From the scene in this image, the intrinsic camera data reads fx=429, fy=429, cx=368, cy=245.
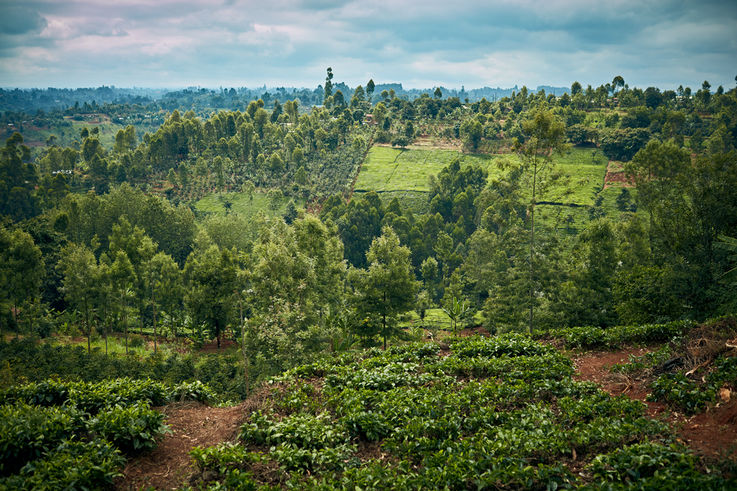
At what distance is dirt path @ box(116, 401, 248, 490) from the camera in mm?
9266

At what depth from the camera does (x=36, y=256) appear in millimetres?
44094

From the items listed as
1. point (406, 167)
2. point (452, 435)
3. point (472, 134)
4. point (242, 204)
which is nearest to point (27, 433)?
point (452, 435)

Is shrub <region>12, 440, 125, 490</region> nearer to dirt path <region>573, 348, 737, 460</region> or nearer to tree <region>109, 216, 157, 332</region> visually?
dirt path <region>573, 348, 737, 460</region>

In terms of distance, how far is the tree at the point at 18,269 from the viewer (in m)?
42.1

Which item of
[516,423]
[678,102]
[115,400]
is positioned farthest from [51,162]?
[678,102]

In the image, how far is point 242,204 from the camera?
95312mm

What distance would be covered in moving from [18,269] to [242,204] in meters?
54.1

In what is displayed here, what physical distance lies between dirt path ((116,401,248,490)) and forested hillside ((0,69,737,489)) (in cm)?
53

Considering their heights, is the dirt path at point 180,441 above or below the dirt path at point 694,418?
below

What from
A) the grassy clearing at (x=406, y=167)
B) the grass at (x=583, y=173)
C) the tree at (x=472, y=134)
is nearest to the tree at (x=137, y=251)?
the grassy clearing at (x=406, y=167)

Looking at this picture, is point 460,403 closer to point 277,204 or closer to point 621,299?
point 621,299

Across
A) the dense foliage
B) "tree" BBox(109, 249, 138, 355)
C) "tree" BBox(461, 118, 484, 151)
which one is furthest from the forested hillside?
"tree" BBox(461, 118, 484, 151)

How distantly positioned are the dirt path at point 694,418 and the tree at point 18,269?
1975 inches

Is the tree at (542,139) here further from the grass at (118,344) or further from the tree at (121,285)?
the tree at (121,285)
